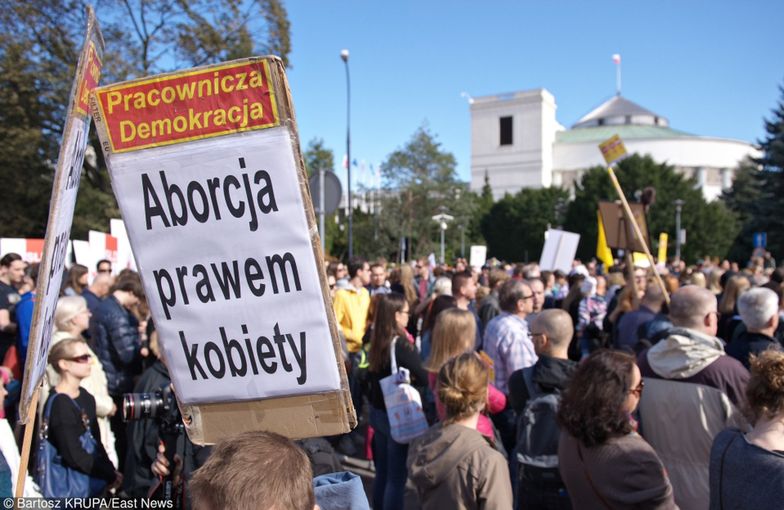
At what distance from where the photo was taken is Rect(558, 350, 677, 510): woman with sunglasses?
2.92 m

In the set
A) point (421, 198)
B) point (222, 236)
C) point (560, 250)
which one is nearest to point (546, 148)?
point (421, 198)

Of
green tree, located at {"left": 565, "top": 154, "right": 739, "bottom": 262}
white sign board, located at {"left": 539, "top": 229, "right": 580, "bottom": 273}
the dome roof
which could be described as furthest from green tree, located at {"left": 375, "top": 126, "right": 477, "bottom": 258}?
the dome roof

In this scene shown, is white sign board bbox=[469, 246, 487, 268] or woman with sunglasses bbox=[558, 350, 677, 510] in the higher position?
woman with sunglasses bbox=[558, 350, 677, 510]

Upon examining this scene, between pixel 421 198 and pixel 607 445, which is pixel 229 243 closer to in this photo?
pixel 607 445

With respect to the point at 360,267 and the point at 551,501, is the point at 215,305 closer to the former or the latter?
the point at 551,501

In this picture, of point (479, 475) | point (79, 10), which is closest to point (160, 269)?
point (479, 475)

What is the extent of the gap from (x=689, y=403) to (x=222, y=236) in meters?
2.62

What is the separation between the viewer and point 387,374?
5078 millimetres

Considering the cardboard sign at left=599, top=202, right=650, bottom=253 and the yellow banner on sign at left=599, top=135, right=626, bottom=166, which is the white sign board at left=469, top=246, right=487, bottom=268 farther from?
the yellow banner on sign at left=599, top=135, right=626, bottom=166

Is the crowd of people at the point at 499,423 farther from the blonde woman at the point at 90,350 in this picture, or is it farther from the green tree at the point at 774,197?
the green tree at the point at 774,197

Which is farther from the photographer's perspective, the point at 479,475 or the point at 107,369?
the point at 107,369

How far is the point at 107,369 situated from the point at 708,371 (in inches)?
190

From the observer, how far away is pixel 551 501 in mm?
3428

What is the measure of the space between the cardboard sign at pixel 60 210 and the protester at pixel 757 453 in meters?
2.58
